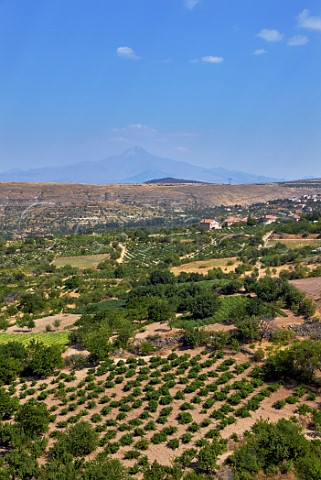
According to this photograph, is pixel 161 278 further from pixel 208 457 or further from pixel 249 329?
pixel 208 457

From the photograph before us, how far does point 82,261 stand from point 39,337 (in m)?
35.5

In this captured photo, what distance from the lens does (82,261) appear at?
231 ft

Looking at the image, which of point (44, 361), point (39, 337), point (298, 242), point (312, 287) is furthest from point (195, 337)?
point (298, 242)

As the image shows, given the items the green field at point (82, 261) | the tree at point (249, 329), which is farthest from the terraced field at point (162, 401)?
the green field at point (82, 261)

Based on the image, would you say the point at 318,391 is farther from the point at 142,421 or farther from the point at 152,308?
the point at 152,308

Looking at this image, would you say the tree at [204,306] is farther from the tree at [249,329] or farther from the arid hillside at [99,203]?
the arid hillside at [99,203]

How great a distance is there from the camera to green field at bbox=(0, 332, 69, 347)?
33656 mm

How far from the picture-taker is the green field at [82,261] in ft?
222

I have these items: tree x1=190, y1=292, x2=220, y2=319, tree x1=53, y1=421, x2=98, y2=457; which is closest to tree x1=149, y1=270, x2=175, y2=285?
tree x1=190, y1=292, x2=220, y2=319

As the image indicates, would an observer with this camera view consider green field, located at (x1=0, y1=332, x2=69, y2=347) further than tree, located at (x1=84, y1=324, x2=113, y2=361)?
Yes

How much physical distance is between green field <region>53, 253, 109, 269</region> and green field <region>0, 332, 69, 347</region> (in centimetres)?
2939

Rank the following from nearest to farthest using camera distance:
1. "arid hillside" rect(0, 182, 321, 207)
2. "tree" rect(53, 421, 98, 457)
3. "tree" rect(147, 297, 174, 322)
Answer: "tree" rect(53, 421, 98, 457) → "tree" rect(147, 297, 174, 322) → "arid hillside" rect(0, 182, 321, 207)

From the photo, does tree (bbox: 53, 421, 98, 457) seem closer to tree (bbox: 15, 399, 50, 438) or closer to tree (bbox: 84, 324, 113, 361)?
tree (bbox: 15, 399, 50, 438)

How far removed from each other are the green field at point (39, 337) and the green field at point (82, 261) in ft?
96.4
